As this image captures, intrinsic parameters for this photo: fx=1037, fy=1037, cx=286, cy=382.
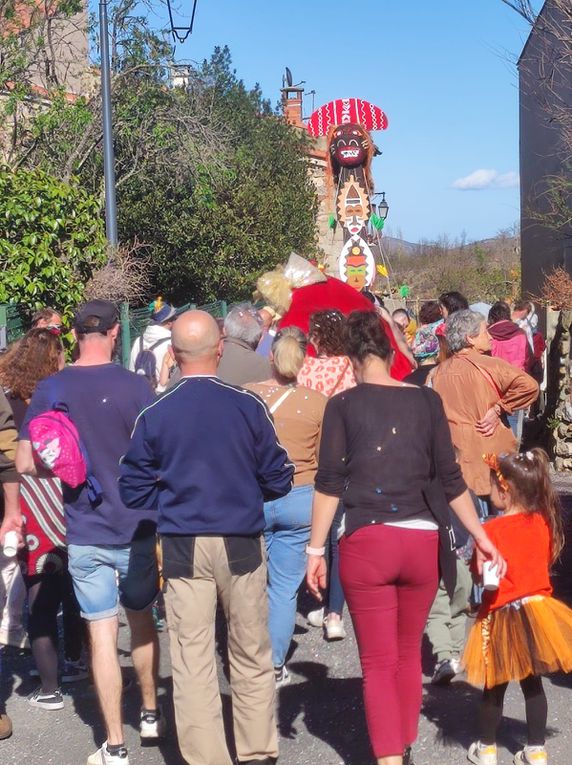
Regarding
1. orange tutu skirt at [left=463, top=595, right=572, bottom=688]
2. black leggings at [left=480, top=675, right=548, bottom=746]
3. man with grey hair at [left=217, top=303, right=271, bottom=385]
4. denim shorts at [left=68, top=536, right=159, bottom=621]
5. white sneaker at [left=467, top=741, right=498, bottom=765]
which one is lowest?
white sneaker at [left=467, top=741, right=498, bottom=765]

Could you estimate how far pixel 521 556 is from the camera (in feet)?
14.3

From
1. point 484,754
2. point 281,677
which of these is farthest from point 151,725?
point 484,754

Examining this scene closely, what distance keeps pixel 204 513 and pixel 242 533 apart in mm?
171

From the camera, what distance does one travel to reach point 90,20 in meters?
20.1

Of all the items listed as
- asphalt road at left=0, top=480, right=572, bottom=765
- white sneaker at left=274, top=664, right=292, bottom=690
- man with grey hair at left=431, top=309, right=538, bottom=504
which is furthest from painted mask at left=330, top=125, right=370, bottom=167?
white sneaker at left=274, top=664, right=292, bottom=690

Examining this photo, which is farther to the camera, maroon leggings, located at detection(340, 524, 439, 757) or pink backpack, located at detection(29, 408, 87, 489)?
pink backpack, located at detection(29, 408, 87, 489)

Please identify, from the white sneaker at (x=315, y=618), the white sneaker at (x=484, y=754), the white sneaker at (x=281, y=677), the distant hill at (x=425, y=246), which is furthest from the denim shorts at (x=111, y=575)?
the distant hill at (x=425, y=246)

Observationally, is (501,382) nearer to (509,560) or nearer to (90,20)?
(509,560)

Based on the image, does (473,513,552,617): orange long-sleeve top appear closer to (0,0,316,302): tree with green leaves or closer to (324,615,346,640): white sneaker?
(324,615,346,640): white sneaker

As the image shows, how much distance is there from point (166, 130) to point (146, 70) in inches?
53.3

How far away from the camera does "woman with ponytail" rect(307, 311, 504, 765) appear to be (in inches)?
155

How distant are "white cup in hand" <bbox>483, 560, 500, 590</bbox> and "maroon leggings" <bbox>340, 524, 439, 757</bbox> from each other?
0.27m

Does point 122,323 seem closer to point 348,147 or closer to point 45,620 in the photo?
point 45,620

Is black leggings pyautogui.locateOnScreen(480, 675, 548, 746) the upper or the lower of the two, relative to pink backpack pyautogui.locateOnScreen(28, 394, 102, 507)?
lower
